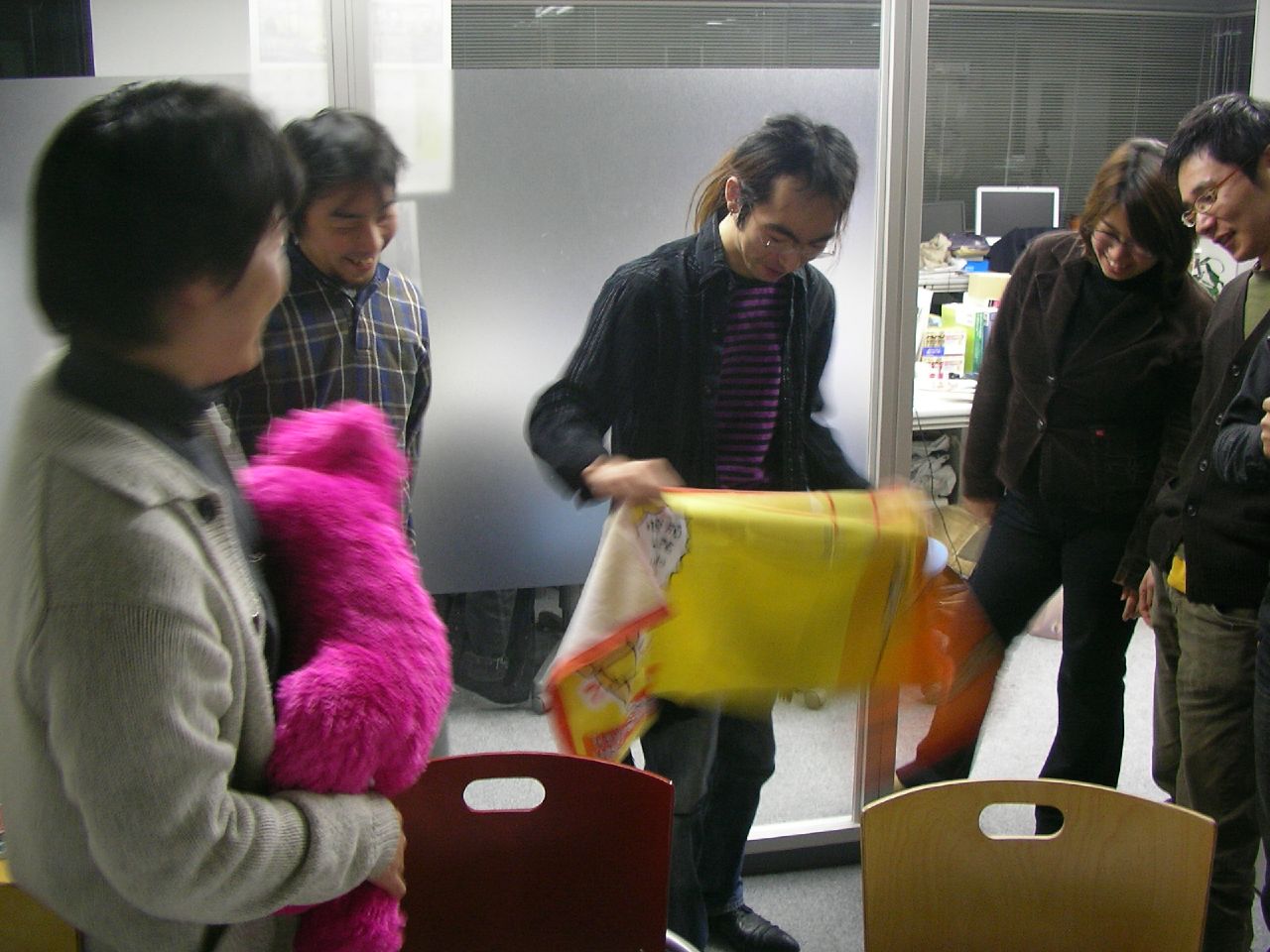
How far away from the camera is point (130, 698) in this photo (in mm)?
740

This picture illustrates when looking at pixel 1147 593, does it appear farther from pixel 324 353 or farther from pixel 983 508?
pixel 324 353

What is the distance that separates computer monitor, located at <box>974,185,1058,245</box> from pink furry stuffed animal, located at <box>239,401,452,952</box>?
18.4ft

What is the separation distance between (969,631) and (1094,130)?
703 centimetres

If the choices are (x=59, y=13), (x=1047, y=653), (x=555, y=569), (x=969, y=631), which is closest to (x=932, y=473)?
(x=1047, y=653)

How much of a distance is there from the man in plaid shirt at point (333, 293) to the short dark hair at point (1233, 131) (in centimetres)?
132

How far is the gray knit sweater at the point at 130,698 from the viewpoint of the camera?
29.2 inches

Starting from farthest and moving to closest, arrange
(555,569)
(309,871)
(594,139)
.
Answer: (555,569)
(594,139)
(309,871)

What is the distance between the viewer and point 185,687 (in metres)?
0.76

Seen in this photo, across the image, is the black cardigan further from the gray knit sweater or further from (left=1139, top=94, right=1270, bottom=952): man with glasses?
the gray knit sweater

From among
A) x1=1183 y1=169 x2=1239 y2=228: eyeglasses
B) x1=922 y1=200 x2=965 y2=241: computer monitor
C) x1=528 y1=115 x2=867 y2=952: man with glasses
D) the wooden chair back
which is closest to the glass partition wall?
x1=528 y1=115 x2=867 y2=952: man with glasses

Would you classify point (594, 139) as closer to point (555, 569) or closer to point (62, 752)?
point (555, 569)

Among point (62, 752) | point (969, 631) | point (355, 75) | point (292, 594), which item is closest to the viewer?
point (62, 752)

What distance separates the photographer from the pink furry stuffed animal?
2.89 ft

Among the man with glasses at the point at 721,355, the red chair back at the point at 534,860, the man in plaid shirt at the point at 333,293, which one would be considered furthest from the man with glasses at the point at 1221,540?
the man in plaid shirt at the point at 333,293
